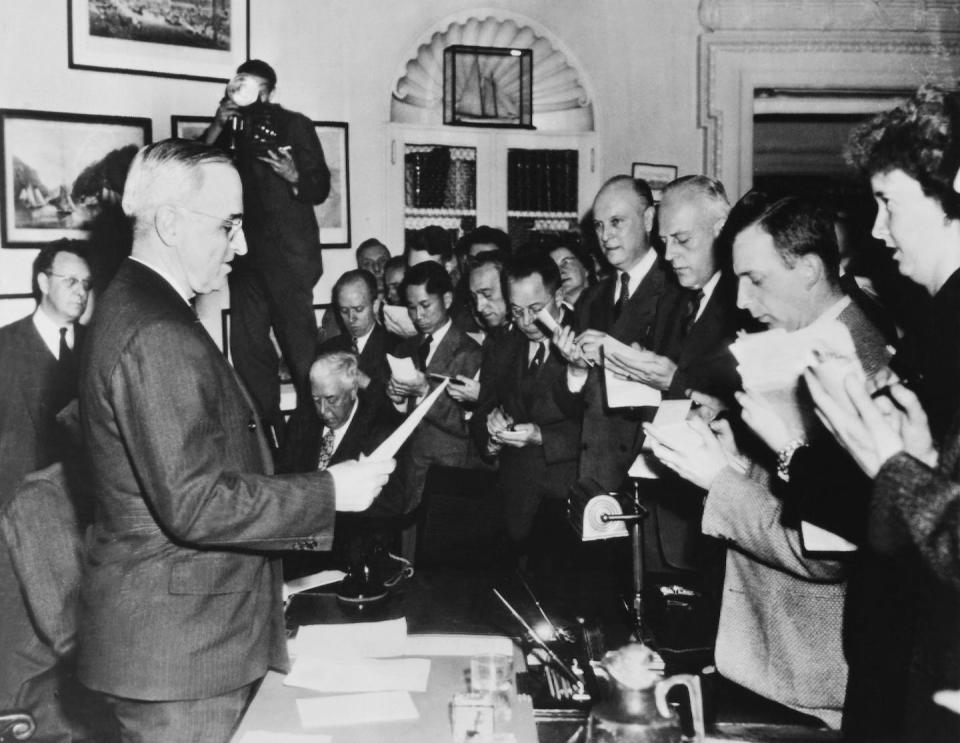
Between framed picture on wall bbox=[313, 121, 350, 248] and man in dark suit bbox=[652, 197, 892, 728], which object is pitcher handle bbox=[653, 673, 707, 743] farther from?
framed picture on wall bbox=[313, 121, 350, 248]

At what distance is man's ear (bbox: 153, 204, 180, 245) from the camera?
1.83 metres

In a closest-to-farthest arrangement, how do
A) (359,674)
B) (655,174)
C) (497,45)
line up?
(359,674) < (497,45) < (655,174)

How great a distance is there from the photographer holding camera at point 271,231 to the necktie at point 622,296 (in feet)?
4.92

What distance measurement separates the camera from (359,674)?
6.61ft

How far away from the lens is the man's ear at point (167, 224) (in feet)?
6.01

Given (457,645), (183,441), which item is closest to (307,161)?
(457,645)

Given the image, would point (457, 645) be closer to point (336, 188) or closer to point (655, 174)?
point (336, 188)

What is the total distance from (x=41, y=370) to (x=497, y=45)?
382 centimetres

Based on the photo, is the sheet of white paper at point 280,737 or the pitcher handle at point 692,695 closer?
the pitcher handle at point 692,695

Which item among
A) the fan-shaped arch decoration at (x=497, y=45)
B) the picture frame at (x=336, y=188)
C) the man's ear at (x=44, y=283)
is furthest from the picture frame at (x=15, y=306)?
the fan-shaped arch decoration at (x=497, y=45)

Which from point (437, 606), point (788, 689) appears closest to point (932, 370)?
point (788, 689)

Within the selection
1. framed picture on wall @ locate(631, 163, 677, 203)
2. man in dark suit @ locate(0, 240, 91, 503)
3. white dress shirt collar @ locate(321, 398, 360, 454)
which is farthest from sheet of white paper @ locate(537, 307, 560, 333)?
framed picture on wall @ locate(631, 163, 677, 203)

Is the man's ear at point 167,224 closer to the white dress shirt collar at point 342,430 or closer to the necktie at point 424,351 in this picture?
the white dress shirt collar at point 342,430

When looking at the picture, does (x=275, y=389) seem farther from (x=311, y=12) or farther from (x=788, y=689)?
(x=788, y=689)
